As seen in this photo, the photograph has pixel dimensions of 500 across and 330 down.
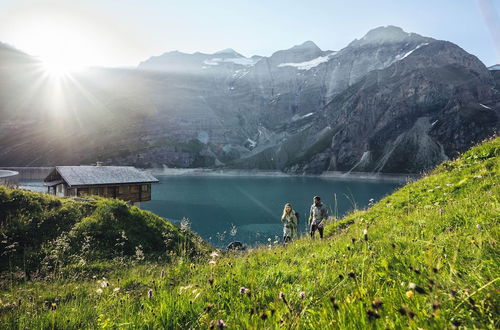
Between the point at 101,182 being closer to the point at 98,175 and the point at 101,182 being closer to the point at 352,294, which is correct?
the point at 98,175

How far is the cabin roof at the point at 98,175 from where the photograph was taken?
3551 cm

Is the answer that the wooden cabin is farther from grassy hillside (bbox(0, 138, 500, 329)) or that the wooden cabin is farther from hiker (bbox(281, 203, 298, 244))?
grassy hillside (bbox(0, 138, 500, 329))

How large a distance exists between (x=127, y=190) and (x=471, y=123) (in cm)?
20409

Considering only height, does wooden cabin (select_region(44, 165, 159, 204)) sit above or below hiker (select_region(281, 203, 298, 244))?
below

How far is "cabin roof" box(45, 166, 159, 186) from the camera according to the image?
35.5m

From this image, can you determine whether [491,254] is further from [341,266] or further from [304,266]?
[304,266]

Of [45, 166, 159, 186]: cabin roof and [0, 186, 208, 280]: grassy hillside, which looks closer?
[0, 186, 208, 280]: grassy hillside

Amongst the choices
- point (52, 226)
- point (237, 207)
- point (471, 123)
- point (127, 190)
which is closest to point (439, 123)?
point (471, 123)

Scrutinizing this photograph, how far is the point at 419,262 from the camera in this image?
8.89 ft

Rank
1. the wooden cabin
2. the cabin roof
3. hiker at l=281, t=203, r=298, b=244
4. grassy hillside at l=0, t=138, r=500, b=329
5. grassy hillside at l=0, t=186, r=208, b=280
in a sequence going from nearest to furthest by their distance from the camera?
1. grassy hillside at l=0, t=138, r=500, b=329
2. grassy hillside at l=0, t=186, r=208, b=280
3. hiker at l=281, t=203, r=298, b=244
4. the cabin roof
5. the wooden cabin

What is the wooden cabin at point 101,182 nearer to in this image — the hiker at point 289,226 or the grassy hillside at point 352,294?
the hiker at point 289,226

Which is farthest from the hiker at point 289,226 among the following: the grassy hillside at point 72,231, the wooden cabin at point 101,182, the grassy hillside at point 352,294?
the wooden cabin at point 101,182

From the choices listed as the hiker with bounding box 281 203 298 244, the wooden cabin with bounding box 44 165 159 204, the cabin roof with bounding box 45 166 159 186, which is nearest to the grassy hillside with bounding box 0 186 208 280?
the hiker with bounding box 281 203 298 244

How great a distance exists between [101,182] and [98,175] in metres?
1.67
